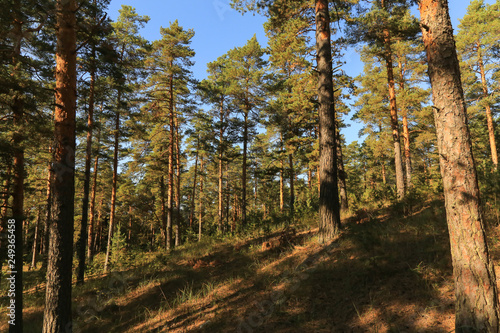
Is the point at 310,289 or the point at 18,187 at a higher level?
the point at 18,187

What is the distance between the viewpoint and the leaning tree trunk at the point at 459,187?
321cm

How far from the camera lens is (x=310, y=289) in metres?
5.37

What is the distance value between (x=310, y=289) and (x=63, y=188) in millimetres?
6091

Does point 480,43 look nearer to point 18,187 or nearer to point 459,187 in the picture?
point 459,187

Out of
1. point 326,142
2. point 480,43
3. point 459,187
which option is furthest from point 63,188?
point 480,43

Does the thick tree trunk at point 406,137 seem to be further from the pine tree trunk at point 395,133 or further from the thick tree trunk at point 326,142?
the thick tree trunk at point 326,142

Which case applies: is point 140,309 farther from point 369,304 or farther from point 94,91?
point 94,91

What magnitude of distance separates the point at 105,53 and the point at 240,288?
29.5 feet

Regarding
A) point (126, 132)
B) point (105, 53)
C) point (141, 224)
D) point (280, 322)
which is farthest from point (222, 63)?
point (141, 224)

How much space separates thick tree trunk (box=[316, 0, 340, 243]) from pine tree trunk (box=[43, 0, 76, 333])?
6565 mm

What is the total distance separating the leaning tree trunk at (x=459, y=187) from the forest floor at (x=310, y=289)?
2.12 feet

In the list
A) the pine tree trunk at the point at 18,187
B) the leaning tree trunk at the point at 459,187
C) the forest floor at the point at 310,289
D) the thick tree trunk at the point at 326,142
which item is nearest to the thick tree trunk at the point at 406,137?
the forest floor at the point at 310,289

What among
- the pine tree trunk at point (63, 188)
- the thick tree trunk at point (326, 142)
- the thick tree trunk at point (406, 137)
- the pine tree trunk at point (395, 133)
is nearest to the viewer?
the pine tree trunk at point (63, 188)

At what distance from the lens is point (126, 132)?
1734 cm
